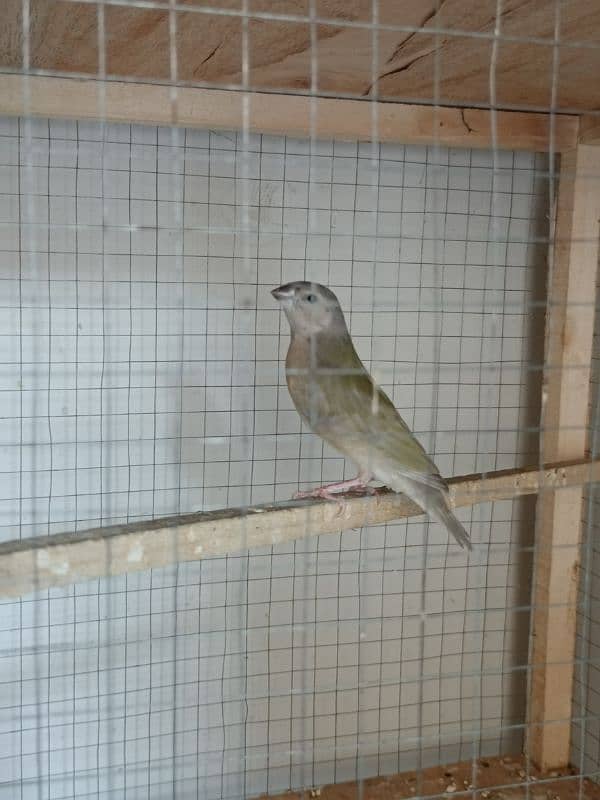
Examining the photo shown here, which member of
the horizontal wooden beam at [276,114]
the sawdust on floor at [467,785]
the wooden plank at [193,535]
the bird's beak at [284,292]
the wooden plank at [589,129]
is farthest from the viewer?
the sawdust on floor at [467,785]

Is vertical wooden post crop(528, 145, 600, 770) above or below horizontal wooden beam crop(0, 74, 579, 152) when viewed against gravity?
below

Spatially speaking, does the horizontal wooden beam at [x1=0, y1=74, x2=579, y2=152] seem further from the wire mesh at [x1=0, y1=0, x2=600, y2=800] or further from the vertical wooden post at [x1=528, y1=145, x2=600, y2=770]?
the vertical wooden post at [x1=528, y1=145, x2=600, y2=770]

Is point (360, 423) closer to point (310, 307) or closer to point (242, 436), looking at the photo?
point (310, 307)

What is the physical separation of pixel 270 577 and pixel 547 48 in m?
1.24

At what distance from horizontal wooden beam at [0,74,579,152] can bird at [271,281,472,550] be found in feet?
1.06

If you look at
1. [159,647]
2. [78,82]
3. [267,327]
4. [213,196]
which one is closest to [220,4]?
[78,82]

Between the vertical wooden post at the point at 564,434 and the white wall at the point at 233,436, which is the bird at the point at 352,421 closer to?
the white wall at the point at 233,436

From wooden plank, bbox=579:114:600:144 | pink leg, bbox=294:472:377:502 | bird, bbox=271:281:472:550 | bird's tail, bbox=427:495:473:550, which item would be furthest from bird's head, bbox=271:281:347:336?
wooden plank, bbox=579:114:600:144

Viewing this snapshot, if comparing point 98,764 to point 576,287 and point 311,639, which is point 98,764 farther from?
point 576,287

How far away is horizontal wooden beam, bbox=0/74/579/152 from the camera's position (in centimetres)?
147

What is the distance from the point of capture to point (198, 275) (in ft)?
5.99

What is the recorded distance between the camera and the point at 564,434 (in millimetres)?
1787

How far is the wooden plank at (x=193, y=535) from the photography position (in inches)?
43.0

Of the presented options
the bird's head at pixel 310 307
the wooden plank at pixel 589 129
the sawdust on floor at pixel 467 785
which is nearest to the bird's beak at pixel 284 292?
the bird's head at pixel 310 307
